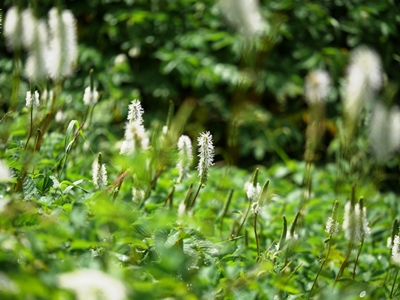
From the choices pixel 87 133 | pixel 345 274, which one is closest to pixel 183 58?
pixel 87 133

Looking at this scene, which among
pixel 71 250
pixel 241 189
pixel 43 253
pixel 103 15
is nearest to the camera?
pixel 43 253

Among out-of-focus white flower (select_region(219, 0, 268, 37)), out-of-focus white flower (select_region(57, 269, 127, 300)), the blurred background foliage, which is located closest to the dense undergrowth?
out-of-focus white flower (select_region(57, 269, 127, 300))

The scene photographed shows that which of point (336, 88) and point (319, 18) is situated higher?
point (319, 18)

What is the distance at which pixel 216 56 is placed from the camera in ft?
14.7

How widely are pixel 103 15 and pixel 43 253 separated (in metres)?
3.92

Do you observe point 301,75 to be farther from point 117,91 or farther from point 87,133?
point 87,133

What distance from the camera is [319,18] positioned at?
4551 millimetres

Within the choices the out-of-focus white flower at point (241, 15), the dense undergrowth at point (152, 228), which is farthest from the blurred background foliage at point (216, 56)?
the out-of-focus white flower at point (241, 15)

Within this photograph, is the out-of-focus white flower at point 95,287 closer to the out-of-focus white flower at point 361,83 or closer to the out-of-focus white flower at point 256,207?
the out-of-focus white flower at point 361,83

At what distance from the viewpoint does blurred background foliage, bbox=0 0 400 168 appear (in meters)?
4.28

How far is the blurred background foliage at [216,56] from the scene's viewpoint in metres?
4.28

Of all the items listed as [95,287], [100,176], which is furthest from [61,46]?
[95,287]

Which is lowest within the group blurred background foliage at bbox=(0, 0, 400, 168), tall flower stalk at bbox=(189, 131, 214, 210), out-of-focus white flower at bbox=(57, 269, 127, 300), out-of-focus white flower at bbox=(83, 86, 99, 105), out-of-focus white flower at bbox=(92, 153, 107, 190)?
blurred background foliage at bbox=(0, 0, 400, 168)

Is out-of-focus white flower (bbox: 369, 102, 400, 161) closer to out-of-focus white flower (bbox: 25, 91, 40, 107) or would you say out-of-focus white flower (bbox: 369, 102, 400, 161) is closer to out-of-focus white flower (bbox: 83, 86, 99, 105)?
out-of-focus white flower (bbox: 25, 91, 40, 107)
